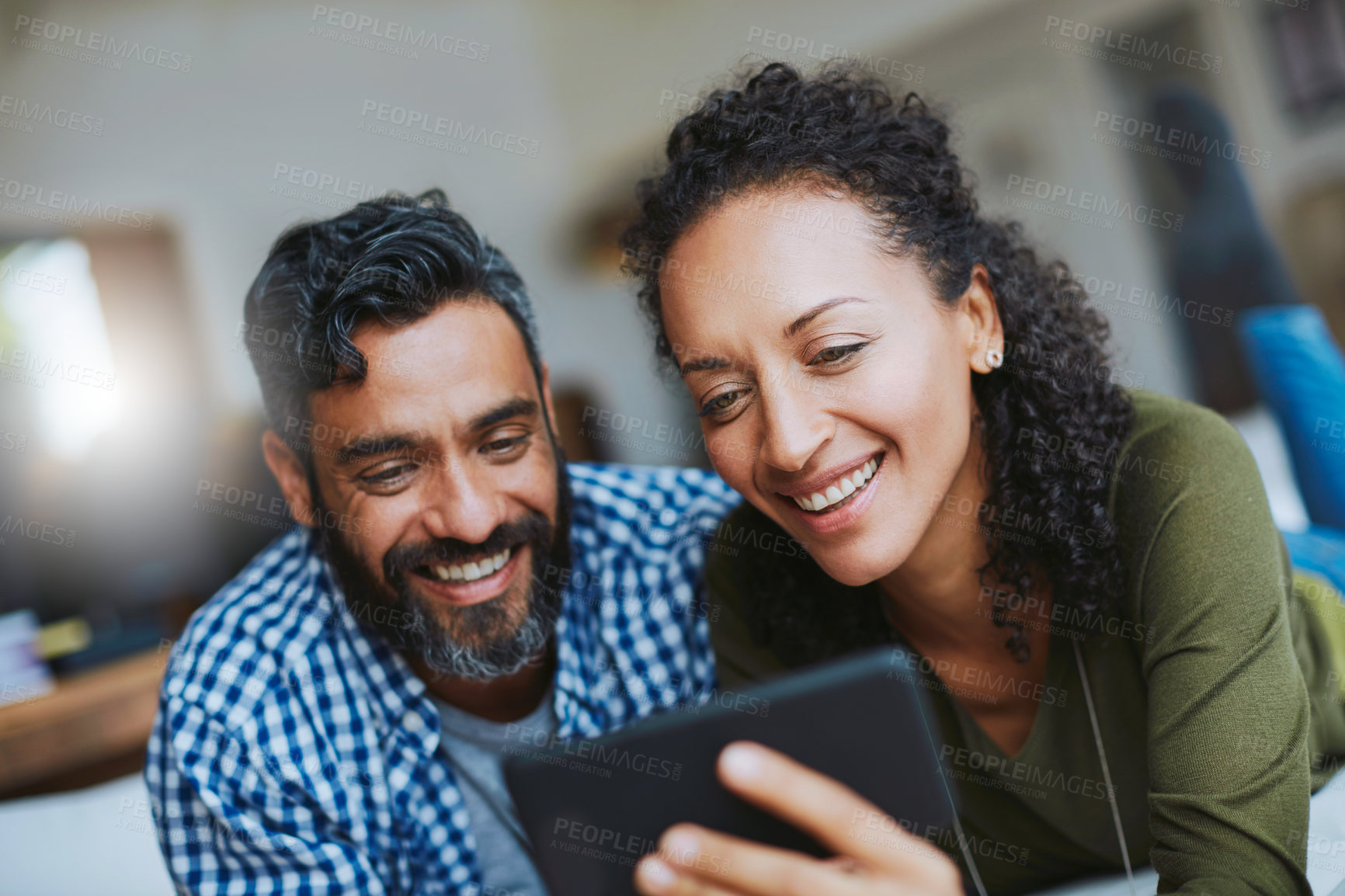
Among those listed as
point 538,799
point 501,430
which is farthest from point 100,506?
point 538,799

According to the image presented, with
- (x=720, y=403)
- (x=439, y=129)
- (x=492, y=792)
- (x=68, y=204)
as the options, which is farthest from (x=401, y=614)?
(x=439, y=129)

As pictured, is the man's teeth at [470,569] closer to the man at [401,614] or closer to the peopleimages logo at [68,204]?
the man at [401,614]

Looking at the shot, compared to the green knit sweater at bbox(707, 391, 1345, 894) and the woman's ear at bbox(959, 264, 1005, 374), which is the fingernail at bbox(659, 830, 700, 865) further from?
the woman's ear at bbox(959, 264, 1005, 374)

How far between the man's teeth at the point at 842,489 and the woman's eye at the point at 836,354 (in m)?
0.13

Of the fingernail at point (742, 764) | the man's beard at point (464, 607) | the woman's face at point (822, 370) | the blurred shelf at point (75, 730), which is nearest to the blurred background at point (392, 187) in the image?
the blurred shelf at point (75, 730)

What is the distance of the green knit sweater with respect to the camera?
98cm

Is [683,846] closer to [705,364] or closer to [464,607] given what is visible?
[705,364]

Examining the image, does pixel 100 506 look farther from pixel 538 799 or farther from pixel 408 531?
pixel 538 799

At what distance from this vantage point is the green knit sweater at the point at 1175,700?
0.98 metres

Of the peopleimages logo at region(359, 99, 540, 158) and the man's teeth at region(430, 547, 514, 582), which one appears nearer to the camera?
the man's teeth at region(430, 547, 514, 582)

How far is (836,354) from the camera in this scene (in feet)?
3.51

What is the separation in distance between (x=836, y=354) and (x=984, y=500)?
34 cm

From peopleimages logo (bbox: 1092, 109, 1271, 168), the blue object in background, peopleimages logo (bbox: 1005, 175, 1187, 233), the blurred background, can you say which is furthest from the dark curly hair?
peopleimages logo (bbox: 1005, 175, 1187, 233)

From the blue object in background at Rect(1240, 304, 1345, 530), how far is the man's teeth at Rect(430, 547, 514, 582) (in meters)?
1.51
